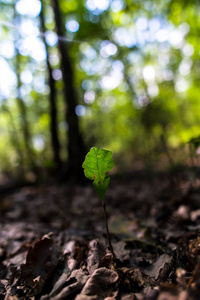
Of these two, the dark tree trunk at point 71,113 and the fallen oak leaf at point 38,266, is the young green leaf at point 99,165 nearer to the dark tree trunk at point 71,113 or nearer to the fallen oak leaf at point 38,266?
the fallen oak leaf at point 38,266

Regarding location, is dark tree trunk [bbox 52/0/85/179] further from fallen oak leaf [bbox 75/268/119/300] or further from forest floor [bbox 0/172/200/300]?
fallen oak leaf [bbox 75/268/119/300]

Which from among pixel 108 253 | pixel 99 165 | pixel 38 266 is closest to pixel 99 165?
pixel 99 165

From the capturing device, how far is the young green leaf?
979mm

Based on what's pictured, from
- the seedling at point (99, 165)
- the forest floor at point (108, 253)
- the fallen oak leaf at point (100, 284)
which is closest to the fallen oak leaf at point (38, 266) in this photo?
the forest floor at point (108, 253)

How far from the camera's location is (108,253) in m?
1.14

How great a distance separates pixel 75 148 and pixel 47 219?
2.21 metres

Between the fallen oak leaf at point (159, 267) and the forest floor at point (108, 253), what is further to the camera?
the fallen oak leaf at point (159, 267)

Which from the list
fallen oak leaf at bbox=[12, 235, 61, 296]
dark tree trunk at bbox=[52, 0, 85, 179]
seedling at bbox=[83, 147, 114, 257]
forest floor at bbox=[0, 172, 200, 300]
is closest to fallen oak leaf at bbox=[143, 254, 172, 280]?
forest floor at bbox=[0, 172, 200, 300]

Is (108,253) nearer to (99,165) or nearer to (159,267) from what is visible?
(159,267)

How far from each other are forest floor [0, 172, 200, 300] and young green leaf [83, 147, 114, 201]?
1.37 ft

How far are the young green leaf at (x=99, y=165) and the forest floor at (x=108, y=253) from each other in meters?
0.42

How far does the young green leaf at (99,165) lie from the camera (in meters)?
0.98

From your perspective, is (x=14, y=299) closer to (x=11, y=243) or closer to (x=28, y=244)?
(x=28, y=244)

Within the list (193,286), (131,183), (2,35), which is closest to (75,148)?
(131,183)
